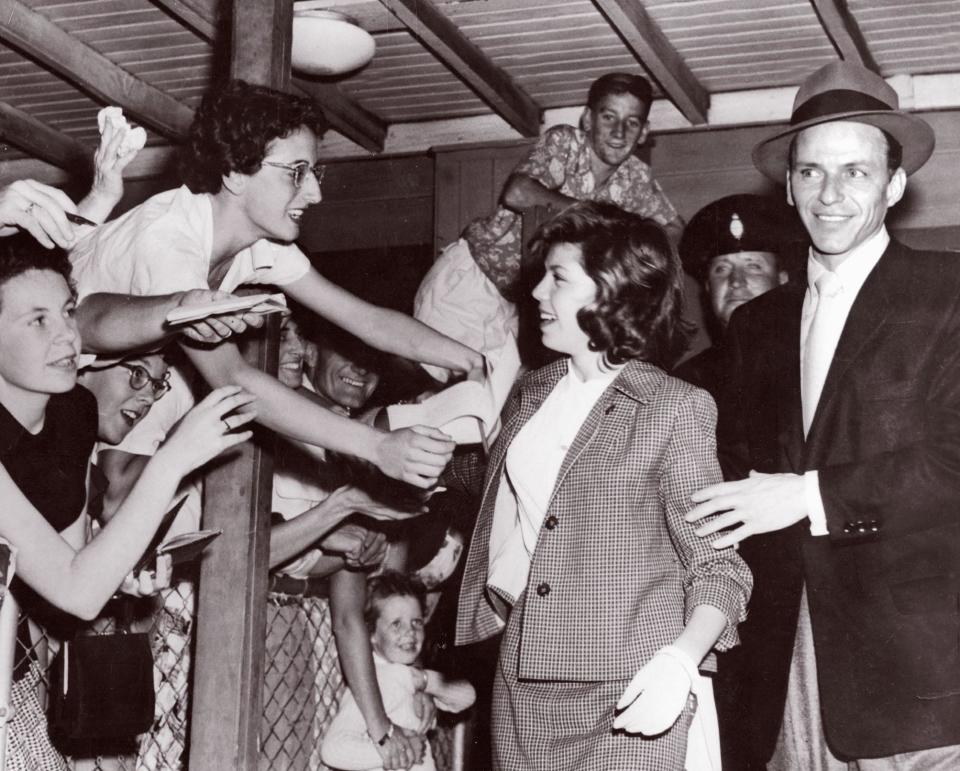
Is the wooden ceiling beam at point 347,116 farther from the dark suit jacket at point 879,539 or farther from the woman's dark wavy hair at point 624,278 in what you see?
the dark suit jacket at point 879,539

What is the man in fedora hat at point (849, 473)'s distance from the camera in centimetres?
305

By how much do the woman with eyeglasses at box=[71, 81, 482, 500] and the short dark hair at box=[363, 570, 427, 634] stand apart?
1.48m

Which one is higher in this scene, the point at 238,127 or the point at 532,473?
the point at 238,127

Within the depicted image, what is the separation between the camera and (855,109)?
3.43 meters

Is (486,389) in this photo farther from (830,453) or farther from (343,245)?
(343,245)

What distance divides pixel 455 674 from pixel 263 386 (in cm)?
278

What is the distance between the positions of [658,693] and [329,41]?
4760 millimetres

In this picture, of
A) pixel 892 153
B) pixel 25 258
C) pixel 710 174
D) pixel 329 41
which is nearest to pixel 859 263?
pixel 892 153

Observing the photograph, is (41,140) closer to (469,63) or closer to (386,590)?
(469,63)

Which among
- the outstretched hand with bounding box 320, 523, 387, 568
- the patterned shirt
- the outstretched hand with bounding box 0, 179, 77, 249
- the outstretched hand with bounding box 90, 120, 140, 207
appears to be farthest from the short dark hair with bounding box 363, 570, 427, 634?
the outstretched hand with bounding box 0, 179, 77, 249

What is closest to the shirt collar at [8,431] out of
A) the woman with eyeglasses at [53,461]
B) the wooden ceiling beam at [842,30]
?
the woman with eyeglasses at [53,461]

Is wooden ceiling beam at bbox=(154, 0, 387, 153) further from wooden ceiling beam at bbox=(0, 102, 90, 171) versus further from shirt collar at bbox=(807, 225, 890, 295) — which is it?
shirt collar at bbox=(807, 225, 890, 295)

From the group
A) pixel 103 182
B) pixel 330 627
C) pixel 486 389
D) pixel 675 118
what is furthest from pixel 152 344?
pixel 675 118

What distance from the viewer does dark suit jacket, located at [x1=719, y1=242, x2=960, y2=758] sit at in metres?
3.04
